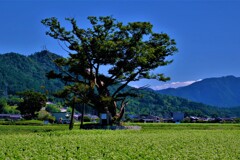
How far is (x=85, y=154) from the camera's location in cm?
1725

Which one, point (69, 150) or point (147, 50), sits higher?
point (147, 50)

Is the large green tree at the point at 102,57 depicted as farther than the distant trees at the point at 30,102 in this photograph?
No

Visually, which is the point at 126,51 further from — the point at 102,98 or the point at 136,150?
the point at 136,150

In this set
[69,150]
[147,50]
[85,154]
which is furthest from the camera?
[147,50]

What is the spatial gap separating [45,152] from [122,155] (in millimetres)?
3820

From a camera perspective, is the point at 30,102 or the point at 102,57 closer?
the point at 102,57

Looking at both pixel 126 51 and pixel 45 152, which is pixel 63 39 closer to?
pixel 126 51

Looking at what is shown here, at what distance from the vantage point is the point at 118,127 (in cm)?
5062

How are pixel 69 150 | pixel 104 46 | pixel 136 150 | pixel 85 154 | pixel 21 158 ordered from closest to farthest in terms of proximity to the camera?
pixel 21 158, pixel 85 154, pixel 69 150, pixel 136 150, pixel 104 46

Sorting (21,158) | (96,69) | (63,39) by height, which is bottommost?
(21,158)

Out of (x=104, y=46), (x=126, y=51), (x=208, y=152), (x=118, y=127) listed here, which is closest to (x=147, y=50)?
(x=126, y=51)

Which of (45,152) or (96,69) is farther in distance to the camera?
(96,69)

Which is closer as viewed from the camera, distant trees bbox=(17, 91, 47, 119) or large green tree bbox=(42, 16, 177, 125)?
large green tree bbox=(42, 16, 177, 125)

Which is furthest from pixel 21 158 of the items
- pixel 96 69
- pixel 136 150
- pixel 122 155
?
pixel 96 69
